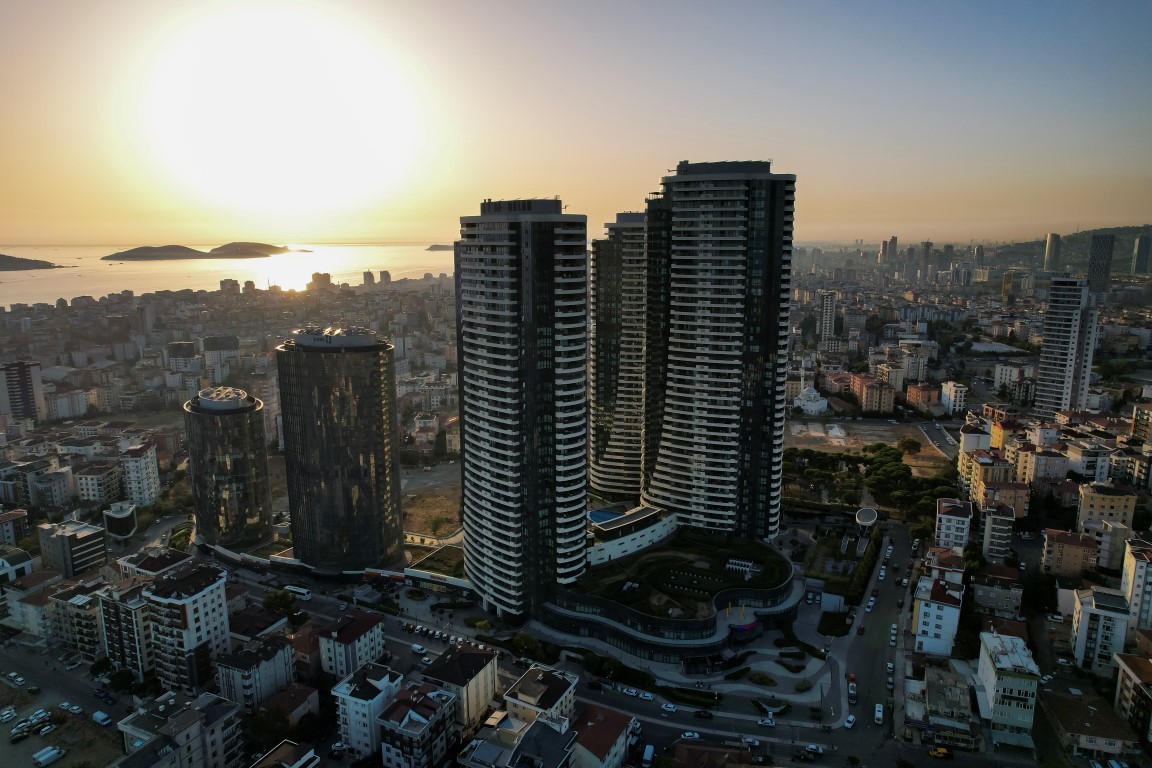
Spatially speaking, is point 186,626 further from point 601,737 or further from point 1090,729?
point 1090,729

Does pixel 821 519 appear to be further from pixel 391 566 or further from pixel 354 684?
pixel 354 684

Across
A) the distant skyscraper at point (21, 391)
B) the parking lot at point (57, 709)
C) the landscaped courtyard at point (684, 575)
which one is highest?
the distant skyscraper at point (21, 391)

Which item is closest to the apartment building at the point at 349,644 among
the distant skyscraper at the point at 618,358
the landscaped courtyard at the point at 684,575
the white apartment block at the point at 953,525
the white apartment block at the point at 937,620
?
the landscaped courtyard at the point at 684,575

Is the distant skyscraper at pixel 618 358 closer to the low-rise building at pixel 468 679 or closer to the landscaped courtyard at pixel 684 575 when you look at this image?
→ the landscaped courtyard at pixel 684 575

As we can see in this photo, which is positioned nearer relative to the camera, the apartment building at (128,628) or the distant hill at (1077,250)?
the apartment building at (128,628)

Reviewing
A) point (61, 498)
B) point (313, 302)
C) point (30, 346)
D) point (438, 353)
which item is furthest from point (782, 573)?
point (313, 302)

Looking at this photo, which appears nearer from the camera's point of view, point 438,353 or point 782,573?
point 782,573
